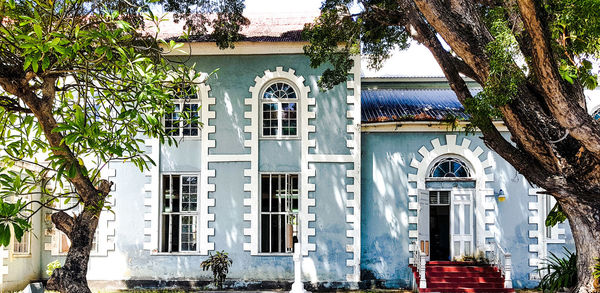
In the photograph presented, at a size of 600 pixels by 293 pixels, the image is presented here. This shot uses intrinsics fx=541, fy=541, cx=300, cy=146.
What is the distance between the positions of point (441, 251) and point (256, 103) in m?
7.94

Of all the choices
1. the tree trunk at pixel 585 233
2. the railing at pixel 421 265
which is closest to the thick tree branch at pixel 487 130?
the tree trunk at pixel 585 233

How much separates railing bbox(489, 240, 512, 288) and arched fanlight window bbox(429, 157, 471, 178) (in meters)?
2.01

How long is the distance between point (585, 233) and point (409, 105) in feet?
26.4

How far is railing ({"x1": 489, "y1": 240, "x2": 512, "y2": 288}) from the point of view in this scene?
41.9ft

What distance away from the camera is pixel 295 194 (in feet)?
48.2

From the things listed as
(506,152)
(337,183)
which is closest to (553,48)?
(506,152)

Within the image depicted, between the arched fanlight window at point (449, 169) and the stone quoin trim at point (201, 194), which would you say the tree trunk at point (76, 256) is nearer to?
the stone quoin trim at point (201, 194)

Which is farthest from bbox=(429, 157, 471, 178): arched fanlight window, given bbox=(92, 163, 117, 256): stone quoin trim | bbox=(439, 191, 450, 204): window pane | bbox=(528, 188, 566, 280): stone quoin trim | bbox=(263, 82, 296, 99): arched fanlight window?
bbox=(92, 163, 117, 256): stone quoin trim

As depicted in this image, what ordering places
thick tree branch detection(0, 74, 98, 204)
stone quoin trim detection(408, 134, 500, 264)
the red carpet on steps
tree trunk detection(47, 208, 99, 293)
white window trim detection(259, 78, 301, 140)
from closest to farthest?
Answer: 1. thick tree branch detection(0, 74, 98, 204)
2. tree trunk detection(47, 208, 99, 293)
3. the red carpet on steps
4. stone quoin trim detection(408, 134, 500, 264)
5. white window trim detection(259, 78, 301, 140)

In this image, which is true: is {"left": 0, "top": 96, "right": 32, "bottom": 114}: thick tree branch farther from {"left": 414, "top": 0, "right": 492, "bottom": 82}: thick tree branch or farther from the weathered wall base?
the weathered wall base

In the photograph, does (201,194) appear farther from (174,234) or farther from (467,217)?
(467,217)

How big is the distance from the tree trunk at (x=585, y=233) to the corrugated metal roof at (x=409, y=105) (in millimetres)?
6093

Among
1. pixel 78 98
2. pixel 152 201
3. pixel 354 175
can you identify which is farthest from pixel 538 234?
pixel 78 98

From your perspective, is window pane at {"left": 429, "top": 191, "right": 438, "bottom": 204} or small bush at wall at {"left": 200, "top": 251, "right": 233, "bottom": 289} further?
window pane at {"left": 429, "top": 191, "right": 438, "bottom": 204}
